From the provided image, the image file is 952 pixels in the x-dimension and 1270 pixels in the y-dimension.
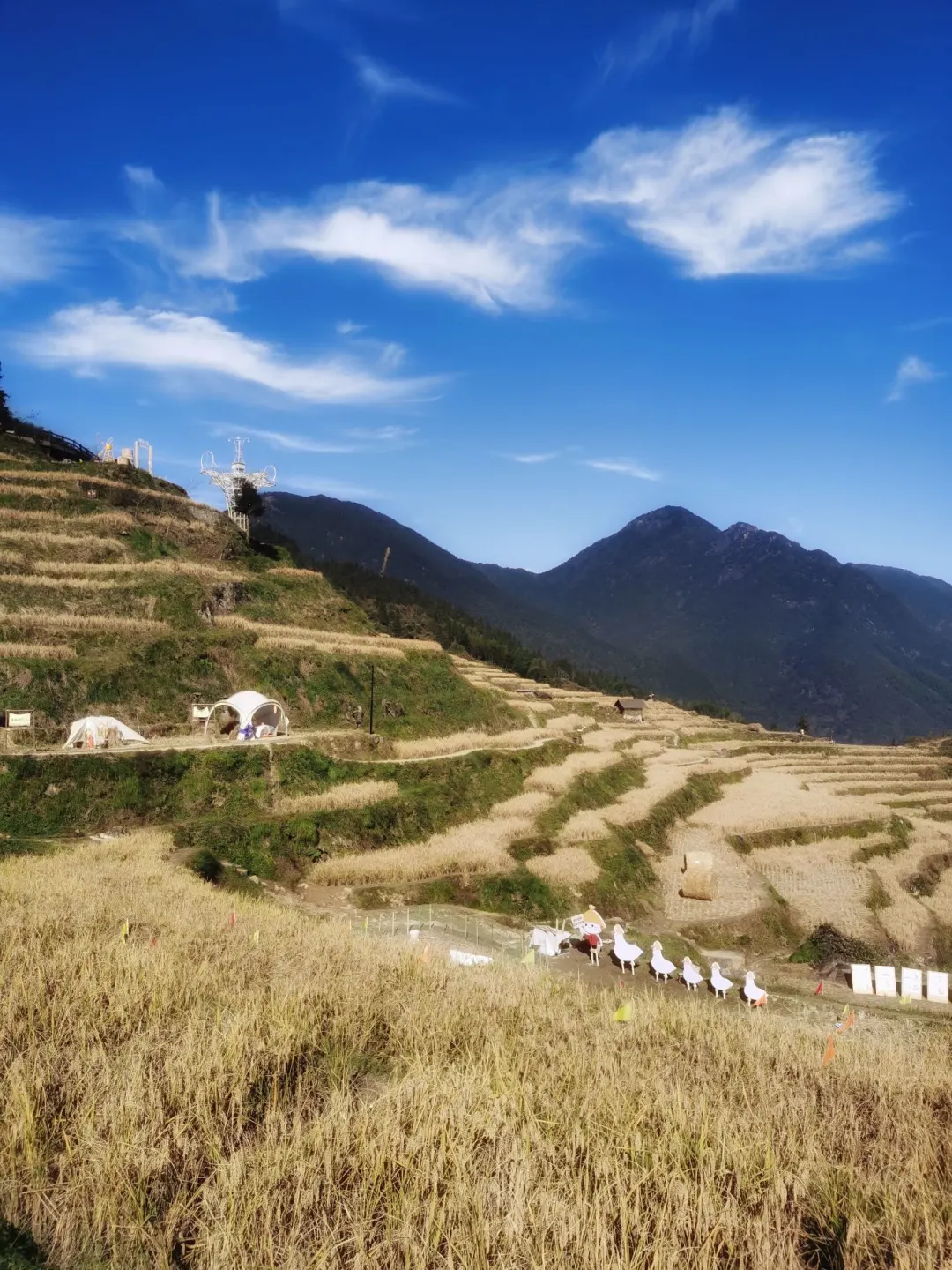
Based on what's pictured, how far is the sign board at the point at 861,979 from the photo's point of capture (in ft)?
61.5

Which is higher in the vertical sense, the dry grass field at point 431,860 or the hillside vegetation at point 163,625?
the hillside vegetation at point 163,625

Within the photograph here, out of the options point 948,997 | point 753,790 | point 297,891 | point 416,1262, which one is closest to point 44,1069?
point 416,1262

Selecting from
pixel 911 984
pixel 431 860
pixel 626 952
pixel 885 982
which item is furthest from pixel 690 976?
pixel 431 860

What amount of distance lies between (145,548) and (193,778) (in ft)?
63.6

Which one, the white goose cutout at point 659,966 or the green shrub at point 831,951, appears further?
the green shrub at point 831,951

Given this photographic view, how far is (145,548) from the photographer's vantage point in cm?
3934

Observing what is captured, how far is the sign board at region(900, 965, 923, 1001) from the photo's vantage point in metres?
18.5

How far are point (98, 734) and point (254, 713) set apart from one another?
605 centimetres

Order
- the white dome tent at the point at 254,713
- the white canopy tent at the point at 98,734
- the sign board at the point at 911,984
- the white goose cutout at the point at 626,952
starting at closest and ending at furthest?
the white goose cutout at the point at 626,952 → the sign board at the point at 911,984 → the white canopy tent at the point at 98,734 → the white dome tent at the point at 254,713

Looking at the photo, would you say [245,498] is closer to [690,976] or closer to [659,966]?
[659,966]

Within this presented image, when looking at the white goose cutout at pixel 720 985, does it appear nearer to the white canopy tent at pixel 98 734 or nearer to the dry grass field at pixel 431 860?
the dry grass field at pixel 431 860

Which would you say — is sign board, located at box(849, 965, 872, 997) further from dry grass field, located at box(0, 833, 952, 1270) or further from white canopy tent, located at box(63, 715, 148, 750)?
white canopy tent, located at box(63, 715, 148, 750)

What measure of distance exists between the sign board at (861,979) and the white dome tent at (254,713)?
21404 millimetres

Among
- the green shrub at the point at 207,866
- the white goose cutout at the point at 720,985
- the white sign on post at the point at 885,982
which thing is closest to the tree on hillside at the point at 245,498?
the green shrub at the point at 207,866
